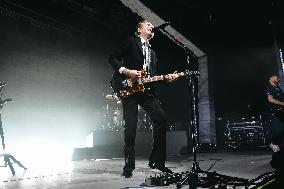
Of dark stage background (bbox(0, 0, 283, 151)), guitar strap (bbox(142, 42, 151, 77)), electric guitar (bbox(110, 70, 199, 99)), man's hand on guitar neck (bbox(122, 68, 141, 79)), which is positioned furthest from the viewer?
dark stage background (bbox(0, 0, 283, 151))

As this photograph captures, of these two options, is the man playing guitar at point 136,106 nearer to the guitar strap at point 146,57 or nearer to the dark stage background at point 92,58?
the guitar strap at point 146,57

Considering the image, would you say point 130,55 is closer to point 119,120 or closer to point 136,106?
point 136,106

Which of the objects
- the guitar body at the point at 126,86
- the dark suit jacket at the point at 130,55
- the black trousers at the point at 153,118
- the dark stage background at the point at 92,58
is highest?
the dark stage background at the point at 92,58

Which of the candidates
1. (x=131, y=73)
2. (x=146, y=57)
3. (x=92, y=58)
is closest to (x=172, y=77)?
(x=146, y=57)

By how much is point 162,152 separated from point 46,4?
Answer: 326 inches

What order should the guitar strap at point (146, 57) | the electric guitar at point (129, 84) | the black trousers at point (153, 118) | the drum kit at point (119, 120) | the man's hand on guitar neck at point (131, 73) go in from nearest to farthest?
the man's hand on guitar neck at point (131, 73) → the electric guitar at point (129, 84) → the black trousers at point (153, 118) → the guitar strap at point (146, 57) → the drum kit at point (119, 120)

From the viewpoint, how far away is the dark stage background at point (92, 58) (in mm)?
9938

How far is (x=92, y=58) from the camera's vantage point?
12445 mm

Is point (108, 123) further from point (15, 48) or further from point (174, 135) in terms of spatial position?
point (15, 48)

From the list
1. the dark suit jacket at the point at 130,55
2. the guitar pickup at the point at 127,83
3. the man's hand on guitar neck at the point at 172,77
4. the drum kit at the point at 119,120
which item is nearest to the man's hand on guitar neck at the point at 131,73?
the guitar pickup at the point at 127,83

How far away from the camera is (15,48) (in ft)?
33.8

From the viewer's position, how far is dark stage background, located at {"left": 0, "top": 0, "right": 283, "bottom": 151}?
9938mm

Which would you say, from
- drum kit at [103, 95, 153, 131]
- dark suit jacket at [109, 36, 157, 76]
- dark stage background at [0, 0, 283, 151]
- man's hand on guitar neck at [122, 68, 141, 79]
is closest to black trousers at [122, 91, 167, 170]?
man's hand on guitar neck at [122, 68, 141, 79]

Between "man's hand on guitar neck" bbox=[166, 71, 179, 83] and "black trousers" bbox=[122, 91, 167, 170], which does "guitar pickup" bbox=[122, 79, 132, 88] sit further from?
"man's hand on guitar neck" bbox=[166, 71, 179, 83]
